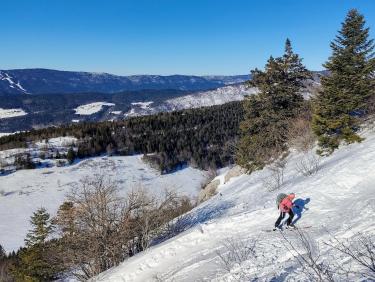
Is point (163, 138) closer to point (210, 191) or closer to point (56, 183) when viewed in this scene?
point (56, 183)

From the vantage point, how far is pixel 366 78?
2583 centimetres

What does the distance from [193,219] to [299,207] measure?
34.5 feet

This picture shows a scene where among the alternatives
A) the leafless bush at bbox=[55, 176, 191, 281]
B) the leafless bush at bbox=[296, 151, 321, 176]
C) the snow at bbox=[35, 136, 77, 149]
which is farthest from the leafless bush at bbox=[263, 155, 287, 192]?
the snow at bbox=[35, 136, 77, 149]

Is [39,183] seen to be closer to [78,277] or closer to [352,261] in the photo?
[78,277]

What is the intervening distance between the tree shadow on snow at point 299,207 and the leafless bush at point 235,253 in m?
2.34

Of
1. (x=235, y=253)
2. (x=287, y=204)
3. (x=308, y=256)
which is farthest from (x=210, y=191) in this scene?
(x=308, y=256)

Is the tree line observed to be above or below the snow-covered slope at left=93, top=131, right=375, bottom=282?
above

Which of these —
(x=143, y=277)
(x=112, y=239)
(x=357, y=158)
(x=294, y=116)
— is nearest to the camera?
(x=143, y=277)

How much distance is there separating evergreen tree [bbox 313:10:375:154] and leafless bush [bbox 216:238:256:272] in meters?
12.8

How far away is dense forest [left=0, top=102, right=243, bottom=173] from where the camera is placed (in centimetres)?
9012

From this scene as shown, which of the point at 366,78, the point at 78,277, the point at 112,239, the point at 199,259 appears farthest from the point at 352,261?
the point at 366,78

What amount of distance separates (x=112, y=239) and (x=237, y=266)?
10.7 metres

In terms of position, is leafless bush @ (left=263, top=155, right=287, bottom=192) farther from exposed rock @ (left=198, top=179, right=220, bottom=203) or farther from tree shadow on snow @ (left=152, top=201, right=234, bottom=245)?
exposed rock @ (left=198, top=179, right=220, bottom=203)

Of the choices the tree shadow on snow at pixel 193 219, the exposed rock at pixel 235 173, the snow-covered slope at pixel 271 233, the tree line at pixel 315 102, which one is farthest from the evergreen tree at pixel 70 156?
the snow-covered slope at pixel 271 233
